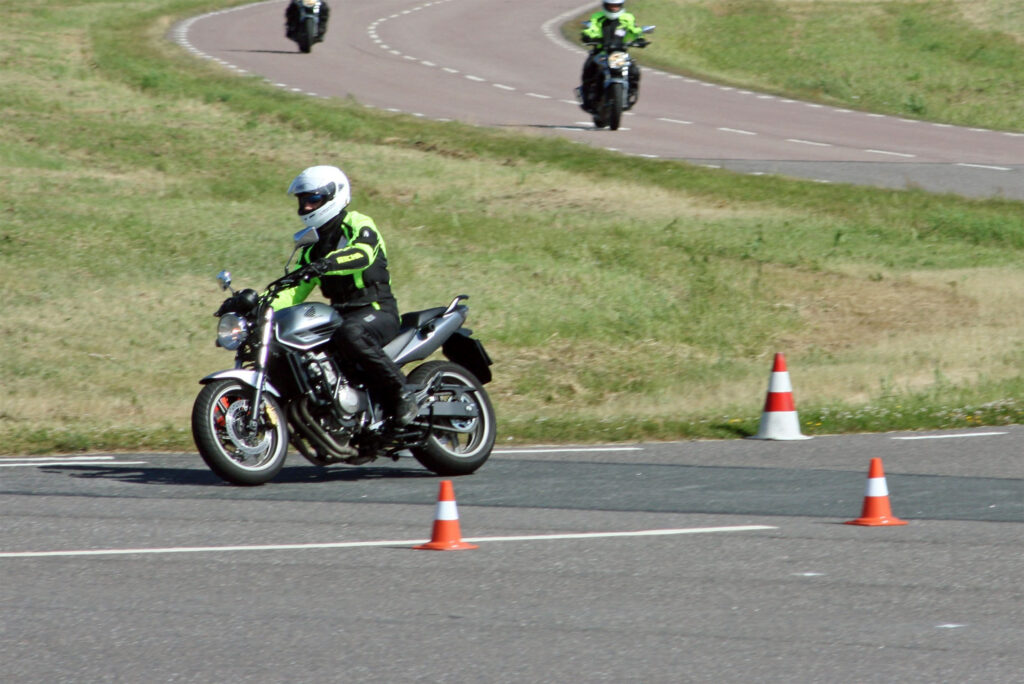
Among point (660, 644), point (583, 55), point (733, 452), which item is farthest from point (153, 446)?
point (583, 55)

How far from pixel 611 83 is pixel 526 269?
9.12 m

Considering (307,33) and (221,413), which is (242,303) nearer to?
(221,413)

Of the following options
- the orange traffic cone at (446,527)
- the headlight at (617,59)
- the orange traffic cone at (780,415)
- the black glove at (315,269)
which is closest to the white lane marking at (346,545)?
the orange traffic cone at (446,527)

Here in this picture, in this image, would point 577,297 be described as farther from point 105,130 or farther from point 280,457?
point 105,130

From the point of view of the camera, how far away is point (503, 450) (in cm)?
1222

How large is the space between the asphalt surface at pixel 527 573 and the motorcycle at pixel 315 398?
0.22 metres

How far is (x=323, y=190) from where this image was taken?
10.5 metres

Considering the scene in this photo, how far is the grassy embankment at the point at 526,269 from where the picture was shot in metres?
15.3

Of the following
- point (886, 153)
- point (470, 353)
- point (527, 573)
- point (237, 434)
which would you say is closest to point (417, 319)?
point (470, 353)

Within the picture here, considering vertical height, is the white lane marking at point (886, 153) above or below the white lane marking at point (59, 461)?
above

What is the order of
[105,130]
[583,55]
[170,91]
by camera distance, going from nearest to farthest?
[105,130] → [170,91] → [583,55]

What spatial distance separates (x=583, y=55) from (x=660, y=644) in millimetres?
35514

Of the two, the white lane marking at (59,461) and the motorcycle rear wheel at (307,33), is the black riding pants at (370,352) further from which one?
the motorcycle rear wheel at (307,33)

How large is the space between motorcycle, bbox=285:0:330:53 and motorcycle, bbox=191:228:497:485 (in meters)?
28.9
